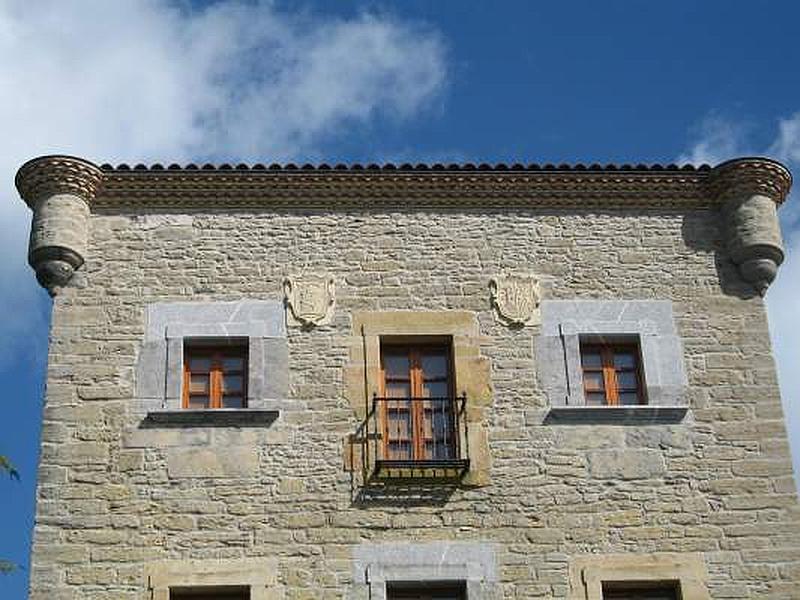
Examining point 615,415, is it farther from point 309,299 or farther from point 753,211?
point 309,299

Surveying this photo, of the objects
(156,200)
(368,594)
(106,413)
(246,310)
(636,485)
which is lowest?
(368,594)

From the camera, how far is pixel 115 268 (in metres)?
17.2

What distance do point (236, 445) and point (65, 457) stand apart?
5.84 ft

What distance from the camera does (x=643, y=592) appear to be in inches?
615

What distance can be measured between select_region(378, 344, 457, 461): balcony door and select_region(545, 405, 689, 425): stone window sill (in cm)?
114

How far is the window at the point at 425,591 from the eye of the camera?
15.4 m

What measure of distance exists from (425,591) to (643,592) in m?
2.24

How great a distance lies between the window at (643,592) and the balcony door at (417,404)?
220cm

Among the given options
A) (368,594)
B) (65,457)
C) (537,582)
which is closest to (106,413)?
(65,457)

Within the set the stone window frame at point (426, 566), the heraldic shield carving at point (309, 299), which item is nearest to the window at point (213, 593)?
the stone window frame at point (426, 566)

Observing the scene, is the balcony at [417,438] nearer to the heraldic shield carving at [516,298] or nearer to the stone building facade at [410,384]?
the stone building facade at [410,384]

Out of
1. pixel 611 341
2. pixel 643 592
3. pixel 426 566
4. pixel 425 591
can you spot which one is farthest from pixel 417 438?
pixel 643 592

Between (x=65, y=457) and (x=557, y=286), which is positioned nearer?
(x=65, y=457)

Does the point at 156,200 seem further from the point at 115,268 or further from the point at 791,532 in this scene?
the point at 791,532
